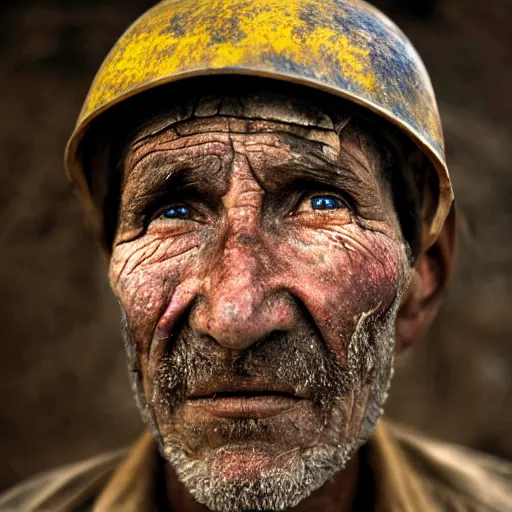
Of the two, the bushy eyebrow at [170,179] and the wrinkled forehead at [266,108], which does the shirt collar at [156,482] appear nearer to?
the bushy eyebrow at [170,179]

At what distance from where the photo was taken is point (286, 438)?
1826 mm

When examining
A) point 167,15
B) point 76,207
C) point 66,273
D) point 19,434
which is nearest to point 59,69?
point 76,207

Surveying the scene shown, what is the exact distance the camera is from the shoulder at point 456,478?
246 cm

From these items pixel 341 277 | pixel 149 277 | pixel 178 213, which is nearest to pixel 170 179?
pixel 178 213

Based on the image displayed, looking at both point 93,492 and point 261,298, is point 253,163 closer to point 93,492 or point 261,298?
point 261,298

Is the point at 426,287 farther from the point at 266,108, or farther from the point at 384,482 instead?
the point at 266,108

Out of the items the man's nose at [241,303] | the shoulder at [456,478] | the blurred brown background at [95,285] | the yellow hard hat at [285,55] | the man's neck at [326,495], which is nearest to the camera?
the man's nose at [241,303]

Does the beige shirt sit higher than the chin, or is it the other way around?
the chin

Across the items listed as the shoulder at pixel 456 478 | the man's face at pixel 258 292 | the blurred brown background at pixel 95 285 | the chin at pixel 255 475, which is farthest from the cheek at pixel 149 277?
the blurred brown background at pixel 95 285

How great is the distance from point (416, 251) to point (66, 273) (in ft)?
8.62

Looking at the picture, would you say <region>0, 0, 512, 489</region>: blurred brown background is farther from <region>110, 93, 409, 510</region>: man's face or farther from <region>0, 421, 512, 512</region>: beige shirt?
<region>110, 93, 409, 510</region>: man's face

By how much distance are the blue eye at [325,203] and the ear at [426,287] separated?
0.39 meters

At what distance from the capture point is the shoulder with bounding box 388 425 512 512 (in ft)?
8.06

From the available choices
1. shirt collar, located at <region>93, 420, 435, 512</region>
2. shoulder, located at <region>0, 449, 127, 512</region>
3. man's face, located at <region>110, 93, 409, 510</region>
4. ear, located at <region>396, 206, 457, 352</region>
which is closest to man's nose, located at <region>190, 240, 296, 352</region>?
man's face, located at <region>110, 93, 409, 510</region>
